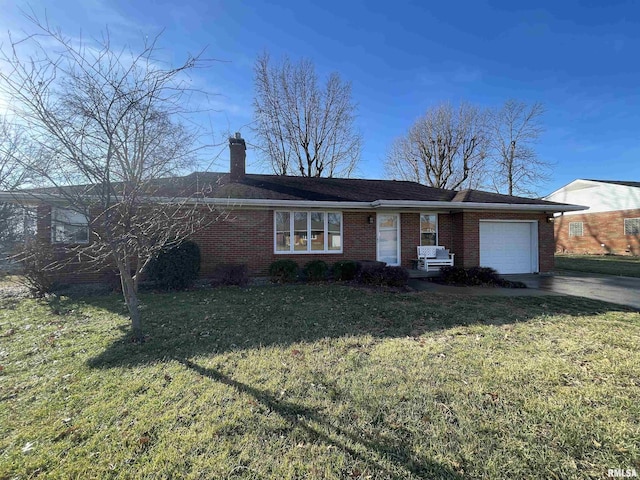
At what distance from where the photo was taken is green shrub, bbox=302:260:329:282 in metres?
9.73

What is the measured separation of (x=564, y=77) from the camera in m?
13.7

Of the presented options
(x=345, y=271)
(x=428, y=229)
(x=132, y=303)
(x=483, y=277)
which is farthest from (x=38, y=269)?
(x=483, y=277)

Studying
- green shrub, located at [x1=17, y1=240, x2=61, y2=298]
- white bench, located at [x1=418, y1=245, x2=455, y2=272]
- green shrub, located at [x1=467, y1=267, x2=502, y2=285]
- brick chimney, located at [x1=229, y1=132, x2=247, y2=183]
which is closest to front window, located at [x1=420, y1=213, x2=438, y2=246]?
white bench, located at [x1=418, y1=245, x2=455, y2=272]

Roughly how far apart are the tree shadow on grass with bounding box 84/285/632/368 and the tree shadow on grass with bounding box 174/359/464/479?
1.69 meters

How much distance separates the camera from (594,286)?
9.25 meters

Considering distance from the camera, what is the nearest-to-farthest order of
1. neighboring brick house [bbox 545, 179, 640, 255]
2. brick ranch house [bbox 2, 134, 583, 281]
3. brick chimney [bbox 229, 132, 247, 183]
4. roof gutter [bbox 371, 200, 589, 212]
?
brick ranch house [bbox 2, 134, 583, 281] → roof gutter [bbox 371, 200, 589, 212] → brick chimney [bbox 229, 132, 247, 183] → neighboring brick house [bbox 545, 179, 640, 255]

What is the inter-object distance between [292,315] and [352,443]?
3.75 metres

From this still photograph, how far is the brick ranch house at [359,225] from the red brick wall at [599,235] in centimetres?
1246

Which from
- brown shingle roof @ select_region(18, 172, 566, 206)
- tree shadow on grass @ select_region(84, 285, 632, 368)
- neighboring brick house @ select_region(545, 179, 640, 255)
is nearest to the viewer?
tree shadow on grass @ select_region(84, 285, 632, 368)

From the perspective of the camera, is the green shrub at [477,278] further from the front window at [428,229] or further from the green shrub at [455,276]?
the front window at [428,229]

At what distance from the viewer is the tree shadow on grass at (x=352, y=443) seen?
83.4 inches

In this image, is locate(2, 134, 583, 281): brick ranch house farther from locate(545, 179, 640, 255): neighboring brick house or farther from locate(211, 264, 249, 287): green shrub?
locate(545, 179, 640, 255): neighboring brick house

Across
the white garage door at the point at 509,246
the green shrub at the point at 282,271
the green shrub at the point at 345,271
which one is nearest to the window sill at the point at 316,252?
the green shrub at the point at 282,271

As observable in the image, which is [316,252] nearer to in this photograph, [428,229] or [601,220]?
[428,229]
